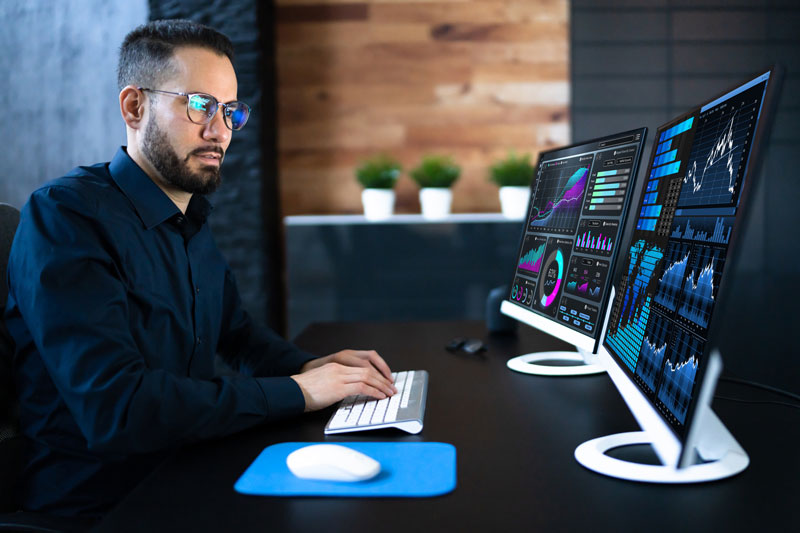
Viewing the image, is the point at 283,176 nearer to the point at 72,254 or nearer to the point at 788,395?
the point at 72,254

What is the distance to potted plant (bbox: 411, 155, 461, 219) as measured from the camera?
356cm

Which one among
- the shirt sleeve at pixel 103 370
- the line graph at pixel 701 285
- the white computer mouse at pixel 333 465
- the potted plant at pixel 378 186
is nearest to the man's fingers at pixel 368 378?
the shirt sleeve at pixel 103 370

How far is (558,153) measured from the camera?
1513 mm

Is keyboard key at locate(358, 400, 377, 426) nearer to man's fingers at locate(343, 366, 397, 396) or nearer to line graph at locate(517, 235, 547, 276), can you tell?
man's fingers at locate(343, 366, 397, 396)

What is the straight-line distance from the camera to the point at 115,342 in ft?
3.20

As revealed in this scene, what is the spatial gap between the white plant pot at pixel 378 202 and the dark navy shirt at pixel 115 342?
2.11 metres

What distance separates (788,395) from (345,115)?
3.19 m

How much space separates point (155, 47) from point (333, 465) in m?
0.97

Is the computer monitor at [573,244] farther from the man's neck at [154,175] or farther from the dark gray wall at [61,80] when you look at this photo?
the dark gray wall at [61,80]

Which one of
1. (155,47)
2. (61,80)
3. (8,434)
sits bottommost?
(8,434)

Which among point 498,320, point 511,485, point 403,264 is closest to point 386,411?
point 511,485

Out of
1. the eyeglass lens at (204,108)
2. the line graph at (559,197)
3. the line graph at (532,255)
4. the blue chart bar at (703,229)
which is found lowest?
the line graph at (532,255)

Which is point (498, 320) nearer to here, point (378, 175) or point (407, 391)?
point (407, 391)

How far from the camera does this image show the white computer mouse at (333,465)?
79 cm
